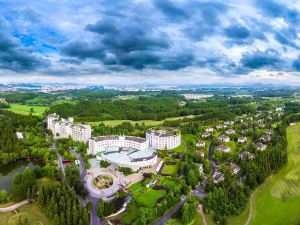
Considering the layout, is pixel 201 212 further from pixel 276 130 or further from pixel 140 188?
pixel 276 130

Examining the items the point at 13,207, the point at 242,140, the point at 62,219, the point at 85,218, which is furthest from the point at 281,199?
the point at 13,207

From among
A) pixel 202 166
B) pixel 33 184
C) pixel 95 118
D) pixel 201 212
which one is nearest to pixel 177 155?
pixel 202 166

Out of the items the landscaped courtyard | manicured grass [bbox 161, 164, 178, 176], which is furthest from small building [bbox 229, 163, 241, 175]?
the landscaped courtyard

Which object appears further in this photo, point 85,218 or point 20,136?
point 20,136

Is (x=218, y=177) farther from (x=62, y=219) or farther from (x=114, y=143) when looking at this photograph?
(x=62, y=219)

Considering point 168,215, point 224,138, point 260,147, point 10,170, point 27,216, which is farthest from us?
point 224,138

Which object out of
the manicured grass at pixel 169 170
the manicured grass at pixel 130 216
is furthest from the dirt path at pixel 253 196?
the manicured grass at pixel 130 216
